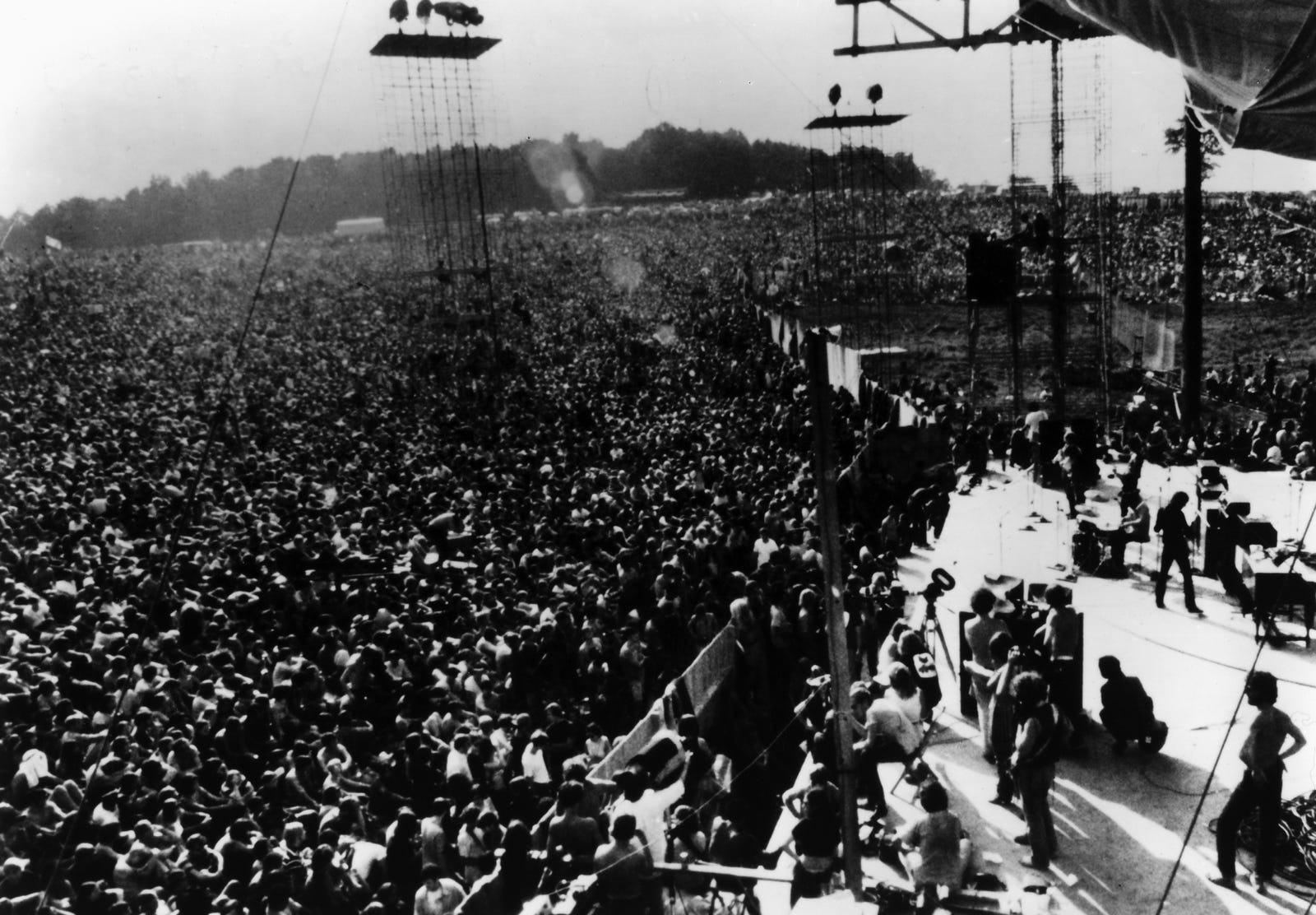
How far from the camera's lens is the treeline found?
92.0 metres

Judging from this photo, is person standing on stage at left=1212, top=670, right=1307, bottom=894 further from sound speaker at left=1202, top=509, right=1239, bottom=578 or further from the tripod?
sound speaker at left=1202, top=509, right=1239, bottom=578

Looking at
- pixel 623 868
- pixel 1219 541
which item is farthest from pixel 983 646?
pixel 1219 541

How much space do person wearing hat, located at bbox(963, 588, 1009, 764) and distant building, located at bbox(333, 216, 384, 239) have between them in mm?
84681

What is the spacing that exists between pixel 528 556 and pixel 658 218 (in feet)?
238

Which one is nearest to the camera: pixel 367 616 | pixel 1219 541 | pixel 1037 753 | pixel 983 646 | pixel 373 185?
pixel 1037 753

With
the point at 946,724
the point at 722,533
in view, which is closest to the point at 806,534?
the point at 722,533

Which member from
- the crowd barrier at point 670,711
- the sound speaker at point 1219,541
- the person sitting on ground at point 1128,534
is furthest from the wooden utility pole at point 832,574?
the person sitting on ground at point 1128,534

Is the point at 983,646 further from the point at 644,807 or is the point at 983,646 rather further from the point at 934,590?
the point at 644,807

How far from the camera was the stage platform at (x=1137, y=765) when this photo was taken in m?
6.65

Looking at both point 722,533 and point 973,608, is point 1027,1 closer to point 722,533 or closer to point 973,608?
point 722,533

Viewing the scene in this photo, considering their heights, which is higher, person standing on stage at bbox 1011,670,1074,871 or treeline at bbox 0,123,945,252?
treeline at bbox 0,123,945,252

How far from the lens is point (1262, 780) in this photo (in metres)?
6.10

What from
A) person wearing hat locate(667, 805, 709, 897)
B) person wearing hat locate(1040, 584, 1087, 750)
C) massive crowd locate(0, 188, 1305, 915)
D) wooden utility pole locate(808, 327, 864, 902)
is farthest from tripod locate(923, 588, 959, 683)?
wooden utility pole locate(808, 327, 864, 902)

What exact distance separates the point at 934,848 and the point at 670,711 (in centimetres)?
410
